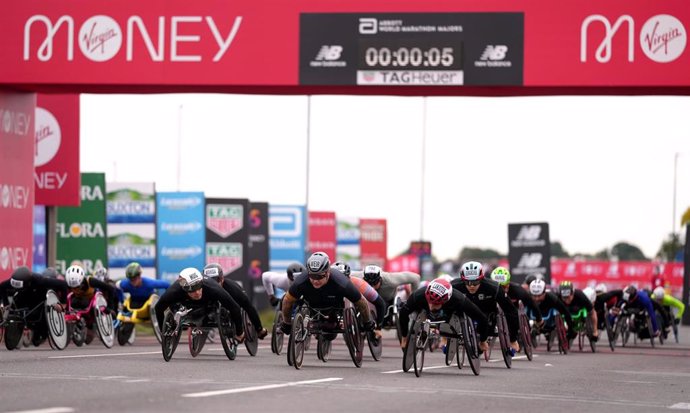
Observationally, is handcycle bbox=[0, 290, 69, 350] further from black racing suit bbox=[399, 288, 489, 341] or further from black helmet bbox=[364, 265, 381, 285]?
black racing suit bbox=[399, 288, 489, 341]

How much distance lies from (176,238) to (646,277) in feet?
145

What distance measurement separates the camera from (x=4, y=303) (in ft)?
84.1

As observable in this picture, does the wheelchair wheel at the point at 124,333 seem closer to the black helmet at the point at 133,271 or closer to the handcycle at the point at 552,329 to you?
the black helmet at the point at 133,271

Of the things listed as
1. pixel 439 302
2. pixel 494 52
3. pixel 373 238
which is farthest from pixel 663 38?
pixel 373 238

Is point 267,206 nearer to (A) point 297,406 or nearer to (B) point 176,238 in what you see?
(B) point 176,238

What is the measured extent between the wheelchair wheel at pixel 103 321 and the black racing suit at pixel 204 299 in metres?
4.77

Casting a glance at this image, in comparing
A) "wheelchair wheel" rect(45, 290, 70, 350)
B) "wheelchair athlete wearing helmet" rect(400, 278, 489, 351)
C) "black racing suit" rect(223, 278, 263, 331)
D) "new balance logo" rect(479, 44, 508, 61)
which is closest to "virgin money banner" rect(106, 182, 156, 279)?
"new balance logo" rect(479, 44, 508, 61)

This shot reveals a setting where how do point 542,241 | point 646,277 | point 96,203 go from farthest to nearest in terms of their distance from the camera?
1. point 646,277
2. point 542,241
3. point 96,203

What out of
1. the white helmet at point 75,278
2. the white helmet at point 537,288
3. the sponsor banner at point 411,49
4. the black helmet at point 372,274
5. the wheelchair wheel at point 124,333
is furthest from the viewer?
the white helmet at point 537,288

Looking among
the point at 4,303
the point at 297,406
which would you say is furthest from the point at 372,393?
the point at 4,303

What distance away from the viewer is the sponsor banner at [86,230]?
41.2m

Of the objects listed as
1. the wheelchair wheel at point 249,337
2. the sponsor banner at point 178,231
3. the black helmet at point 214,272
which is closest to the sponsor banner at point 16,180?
the black helmet at point 214,272

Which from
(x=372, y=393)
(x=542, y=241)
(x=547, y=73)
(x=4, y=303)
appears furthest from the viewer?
(x=542, y=241)

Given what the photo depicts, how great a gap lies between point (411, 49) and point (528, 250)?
18.1 meters
